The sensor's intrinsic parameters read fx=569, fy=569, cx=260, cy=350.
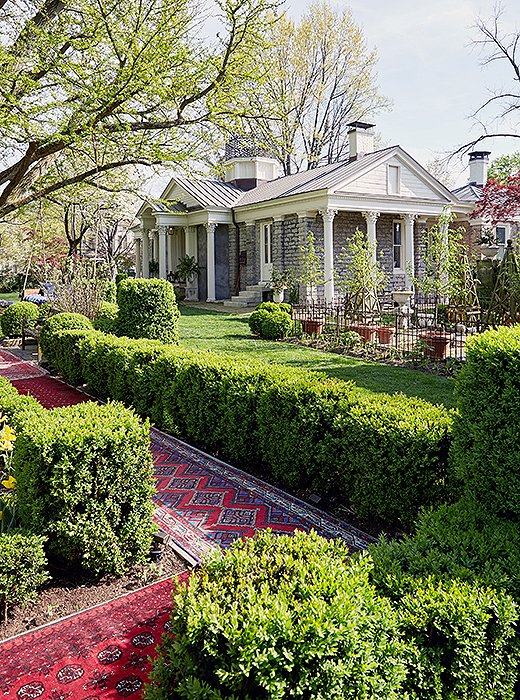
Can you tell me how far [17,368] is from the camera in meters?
13.0

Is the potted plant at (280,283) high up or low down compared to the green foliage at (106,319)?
up

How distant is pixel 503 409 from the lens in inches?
138

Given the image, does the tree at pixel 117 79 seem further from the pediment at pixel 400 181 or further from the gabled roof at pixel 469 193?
the gabled roof at pixel 469 193

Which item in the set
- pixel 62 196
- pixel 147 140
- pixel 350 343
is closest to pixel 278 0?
pixel 147 140

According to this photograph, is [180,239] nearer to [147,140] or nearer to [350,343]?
[350,343]

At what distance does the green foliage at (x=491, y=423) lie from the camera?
3443mm

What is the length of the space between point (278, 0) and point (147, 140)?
9.91ft

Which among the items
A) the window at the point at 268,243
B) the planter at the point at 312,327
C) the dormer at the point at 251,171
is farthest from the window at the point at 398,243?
the planter at the point at 312,327

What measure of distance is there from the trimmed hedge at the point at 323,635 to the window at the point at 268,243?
71.2 ft

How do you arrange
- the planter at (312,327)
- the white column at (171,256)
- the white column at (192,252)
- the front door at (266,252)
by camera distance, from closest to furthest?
1. the planter at (312,327)
2. the front door at (266,252)
3. the white column at (192,252)
4. the white column at (171,256)

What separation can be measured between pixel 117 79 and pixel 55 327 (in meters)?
5.83

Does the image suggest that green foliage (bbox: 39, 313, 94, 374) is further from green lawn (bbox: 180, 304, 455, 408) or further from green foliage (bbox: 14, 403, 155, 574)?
green foliage (bbox: 14, 403, 155, 574)

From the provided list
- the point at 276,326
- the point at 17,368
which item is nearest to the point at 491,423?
the point at 276,326

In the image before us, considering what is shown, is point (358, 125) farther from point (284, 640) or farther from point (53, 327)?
point (284, 640)
